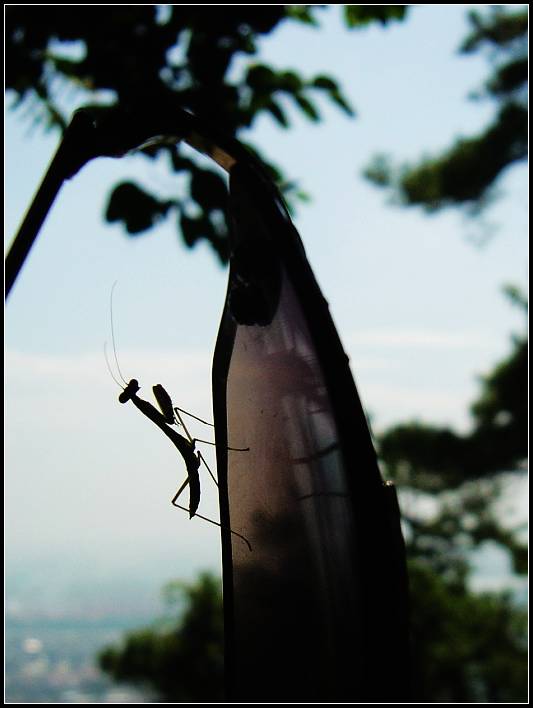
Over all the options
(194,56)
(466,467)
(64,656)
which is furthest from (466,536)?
(194,56)

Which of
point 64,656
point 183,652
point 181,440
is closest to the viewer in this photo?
point 181,440

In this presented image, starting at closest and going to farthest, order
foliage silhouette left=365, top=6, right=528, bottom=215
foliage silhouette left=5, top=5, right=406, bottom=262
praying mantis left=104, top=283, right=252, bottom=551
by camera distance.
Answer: praying mantis left=104, top=283, right=252, bottom=551
foliage silhouette left=5, top=5, right=406, bottom=262
foliage silhouette left=365, top=6, right=528, bottom=215

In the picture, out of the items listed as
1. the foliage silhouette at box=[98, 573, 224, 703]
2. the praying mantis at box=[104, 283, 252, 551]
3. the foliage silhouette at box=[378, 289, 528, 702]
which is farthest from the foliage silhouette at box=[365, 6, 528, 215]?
the praying mantis at box=[104, 283, 252, 551]

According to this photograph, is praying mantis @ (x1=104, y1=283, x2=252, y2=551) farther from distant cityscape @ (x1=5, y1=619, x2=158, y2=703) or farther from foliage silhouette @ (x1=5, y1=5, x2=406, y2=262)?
distant cityscape @ (x1=5, y1=619, x2=158, y2=703)

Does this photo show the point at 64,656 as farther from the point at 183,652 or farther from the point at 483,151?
the point at 483,151

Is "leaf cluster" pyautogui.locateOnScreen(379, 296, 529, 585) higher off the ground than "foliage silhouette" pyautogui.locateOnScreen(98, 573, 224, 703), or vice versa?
"leaf cluster" pyautogui.locateOnScreen(379, 296, 529, 585)

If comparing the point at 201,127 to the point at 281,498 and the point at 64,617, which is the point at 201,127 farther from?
the point at 64,617

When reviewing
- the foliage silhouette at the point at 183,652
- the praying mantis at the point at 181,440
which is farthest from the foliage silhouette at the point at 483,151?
the praying mantis at the point at 181,440

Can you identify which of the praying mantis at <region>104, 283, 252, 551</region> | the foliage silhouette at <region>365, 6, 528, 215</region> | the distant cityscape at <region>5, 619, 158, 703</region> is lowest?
the distant cityscape at <region>5, 619, 158, 703</region>

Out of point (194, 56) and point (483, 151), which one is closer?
point (194, 56)
